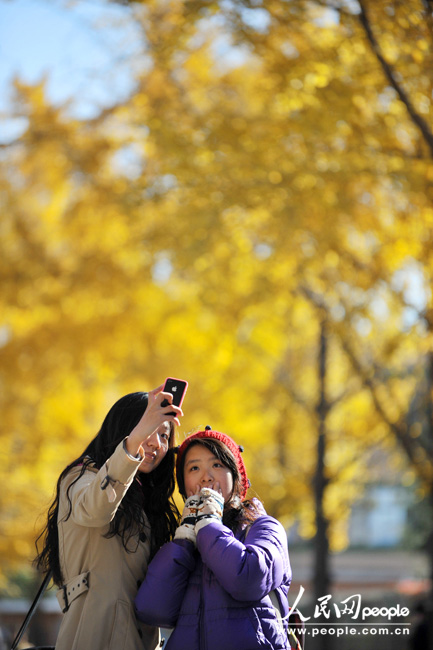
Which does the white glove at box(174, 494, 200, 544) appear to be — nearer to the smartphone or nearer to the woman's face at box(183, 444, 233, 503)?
the woman's face at box(183, 444, 233, 503)

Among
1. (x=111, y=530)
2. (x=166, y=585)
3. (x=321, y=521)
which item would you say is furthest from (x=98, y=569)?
(x=321, y=521)

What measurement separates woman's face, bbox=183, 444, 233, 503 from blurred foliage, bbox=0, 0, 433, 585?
2769mm

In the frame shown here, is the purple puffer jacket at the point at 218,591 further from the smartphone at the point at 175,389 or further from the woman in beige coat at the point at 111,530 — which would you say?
the smartphone at the point at 175,389

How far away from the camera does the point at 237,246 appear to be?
6.27m

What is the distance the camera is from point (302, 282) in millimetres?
7062

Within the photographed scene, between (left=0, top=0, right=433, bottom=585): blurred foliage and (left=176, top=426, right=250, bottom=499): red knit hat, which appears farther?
(left=0, top=0, right=433, bottom=585): blurred foliage

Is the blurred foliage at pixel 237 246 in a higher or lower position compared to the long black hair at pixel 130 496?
higher

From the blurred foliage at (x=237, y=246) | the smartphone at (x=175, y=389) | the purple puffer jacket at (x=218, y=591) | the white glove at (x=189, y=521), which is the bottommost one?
the purple puffer jacket at (x=218, y=591)

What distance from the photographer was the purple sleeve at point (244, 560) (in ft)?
6.25

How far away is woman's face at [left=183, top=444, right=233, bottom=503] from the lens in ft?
7.29

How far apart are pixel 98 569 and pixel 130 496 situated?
255mm

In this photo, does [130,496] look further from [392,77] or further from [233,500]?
[392,77]

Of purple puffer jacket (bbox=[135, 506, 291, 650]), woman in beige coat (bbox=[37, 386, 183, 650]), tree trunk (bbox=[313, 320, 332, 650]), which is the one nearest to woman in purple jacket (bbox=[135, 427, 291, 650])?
purple puffer jacket (bbox=[135, 506, 291, 650])

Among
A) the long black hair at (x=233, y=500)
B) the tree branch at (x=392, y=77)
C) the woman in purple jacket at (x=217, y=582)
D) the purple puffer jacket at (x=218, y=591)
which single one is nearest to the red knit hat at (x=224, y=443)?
the long black hair at (x=233, y=500)
